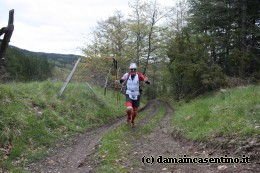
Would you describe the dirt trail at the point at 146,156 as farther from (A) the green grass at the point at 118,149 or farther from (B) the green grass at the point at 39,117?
(B) the green grass at the point at 39,117

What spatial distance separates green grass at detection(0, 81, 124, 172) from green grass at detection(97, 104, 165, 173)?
179cm

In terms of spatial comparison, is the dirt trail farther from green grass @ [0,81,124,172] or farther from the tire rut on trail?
green grass @ [0,81,124,172]

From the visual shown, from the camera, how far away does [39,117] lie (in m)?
10.7

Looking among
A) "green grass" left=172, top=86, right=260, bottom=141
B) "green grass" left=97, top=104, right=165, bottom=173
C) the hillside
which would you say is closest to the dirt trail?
the hillside

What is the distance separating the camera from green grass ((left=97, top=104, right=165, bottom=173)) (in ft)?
22.2

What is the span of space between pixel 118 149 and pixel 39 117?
3.88 m

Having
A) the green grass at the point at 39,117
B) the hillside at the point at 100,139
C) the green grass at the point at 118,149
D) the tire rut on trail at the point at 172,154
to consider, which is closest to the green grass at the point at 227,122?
the hillside at the point at 100,139

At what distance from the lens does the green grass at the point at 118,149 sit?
22.2 feet

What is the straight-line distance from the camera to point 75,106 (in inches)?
557

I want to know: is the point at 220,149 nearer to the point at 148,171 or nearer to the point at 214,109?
the point at 148,171

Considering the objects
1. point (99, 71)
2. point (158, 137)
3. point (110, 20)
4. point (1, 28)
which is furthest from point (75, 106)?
point (110, 20)

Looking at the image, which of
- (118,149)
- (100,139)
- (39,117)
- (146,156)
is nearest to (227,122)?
(146,156)

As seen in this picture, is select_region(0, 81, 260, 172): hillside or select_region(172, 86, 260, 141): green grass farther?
select_region(172, 86, 260, 141): green grass

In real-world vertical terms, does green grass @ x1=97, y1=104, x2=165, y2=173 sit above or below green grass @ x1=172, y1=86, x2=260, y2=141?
below
